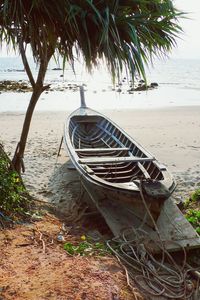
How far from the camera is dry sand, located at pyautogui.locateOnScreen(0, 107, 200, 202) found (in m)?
6.52

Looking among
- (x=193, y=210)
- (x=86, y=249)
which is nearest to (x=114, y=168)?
(x=193, y=210)

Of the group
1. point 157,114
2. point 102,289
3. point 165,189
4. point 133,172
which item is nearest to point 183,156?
point 133,172

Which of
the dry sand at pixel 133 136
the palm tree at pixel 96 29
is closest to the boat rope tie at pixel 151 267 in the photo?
the palm tree at pixel 96 29

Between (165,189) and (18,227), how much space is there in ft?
5.69

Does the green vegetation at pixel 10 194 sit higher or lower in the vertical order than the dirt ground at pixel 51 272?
higher

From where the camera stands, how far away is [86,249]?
12.7 feet

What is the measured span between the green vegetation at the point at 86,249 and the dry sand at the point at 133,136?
181 centimetres

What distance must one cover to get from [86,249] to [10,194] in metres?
1.22

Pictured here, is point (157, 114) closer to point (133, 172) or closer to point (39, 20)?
point (133, 172)

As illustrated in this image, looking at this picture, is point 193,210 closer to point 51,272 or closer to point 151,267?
point 151,267

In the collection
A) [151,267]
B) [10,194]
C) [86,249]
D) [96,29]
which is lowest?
[151,267]

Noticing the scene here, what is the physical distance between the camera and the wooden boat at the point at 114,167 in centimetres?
424

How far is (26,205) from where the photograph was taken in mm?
4844

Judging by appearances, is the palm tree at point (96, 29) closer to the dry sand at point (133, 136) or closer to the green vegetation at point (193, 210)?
the green vegetation at point (193, 210)
